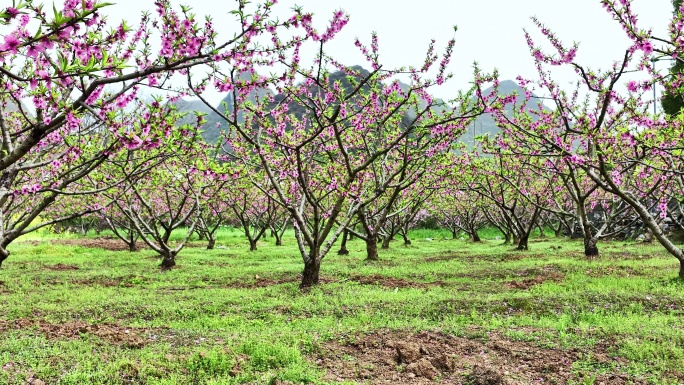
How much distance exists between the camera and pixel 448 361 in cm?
547

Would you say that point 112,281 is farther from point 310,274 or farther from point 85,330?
point 85,330

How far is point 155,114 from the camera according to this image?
5.79 m

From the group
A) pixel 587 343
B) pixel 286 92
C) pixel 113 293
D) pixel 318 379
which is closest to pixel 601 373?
pixel 587 343

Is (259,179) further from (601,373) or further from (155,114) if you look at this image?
(601,373)

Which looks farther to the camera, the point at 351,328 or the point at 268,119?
the point at 268,119

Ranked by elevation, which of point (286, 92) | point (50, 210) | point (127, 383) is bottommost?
point (127, 383)

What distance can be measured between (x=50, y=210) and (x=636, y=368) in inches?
1084

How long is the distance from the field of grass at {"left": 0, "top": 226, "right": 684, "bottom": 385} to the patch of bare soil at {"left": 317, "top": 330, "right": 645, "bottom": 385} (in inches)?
0.9

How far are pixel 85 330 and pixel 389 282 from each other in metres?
7.52

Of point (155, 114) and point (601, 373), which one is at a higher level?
point (155, 114)

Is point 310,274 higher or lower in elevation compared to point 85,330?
higher

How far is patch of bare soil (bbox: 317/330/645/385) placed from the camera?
5.08m

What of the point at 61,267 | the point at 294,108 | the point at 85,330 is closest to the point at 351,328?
the point at 85,330

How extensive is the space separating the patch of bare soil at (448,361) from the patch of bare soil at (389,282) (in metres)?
5.01
